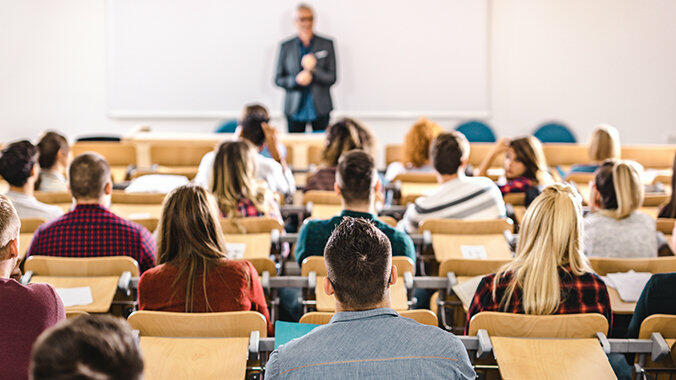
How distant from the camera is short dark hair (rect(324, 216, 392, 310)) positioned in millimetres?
1907

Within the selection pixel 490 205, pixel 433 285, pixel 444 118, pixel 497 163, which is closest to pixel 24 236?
pixel 433 285

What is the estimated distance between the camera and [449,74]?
342 inches

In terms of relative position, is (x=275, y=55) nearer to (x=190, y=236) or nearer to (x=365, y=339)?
(x=190, y=236)

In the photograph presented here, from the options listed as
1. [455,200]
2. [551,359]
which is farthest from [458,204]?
[551,359]

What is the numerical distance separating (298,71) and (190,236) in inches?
207

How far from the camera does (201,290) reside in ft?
8.43

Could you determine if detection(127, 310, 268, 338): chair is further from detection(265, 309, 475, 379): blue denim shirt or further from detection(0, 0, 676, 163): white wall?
detection(0, 0, 676, 163): white wall

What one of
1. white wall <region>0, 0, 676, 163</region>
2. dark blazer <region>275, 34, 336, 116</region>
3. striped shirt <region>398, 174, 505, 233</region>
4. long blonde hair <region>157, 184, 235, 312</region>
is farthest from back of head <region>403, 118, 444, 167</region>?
white wall <region>0, 0, 676, 163</region>

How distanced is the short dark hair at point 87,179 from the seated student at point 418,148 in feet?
7.77

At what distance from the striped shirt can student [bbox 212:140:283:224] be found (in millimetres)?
820

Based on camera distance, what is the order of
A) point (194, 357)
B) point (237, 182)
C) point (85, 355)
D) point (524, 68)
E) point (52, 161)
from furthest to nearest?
point (524, 68), point (52, 161), point (237, 182), point (194, 357), point (85, 355)

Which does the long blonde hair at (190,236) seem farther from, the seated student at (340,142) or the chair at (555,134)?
the chair at (555,134)

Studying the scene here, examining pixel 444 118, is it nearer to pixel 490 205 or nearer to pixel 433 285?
pixel 490 205

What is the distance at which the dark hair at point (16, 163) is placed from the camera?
391cm
